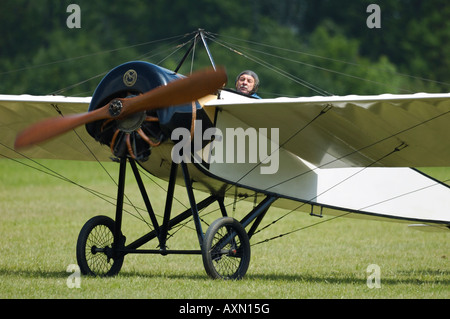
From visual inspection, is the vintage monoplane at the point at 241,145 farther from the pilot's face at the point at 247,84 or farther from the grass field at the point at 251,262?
the pilot's face at the point at 247,84

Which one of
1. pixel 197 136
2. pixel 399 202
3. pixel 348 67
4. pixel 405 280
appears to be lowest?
pixel 405 280

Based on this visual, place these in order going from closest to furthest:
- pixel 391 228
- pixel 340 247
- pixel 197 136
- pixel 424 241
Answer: pixel 197 136
pixel 340 247
pixel 424 241
pixel 391 228

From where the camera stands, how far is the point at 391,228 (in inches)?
700

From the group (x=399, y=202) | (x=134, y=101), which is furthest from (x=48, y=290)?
(x=399, y=202)

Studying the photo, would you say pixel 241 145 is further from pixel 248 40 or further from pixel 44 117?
pixel 248 40

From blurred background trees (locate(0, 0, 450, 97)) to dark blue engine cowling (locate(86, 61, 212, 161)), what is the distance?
3160 cm

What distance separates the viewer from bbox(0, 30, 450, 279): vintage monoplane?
27.7ft

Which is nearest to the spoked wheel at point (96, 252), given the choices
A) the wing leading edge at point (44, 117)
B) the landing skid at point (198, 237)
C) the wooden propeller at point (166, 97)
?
the landing skid at point (198, 237)

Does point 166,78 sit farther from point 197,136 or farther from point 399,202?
point 399,202

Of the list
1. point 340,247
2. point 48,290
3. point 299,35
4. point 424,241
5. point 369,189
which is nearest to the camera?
point 48,290

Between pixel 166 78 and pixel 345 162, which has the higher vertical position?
pixel 166 78

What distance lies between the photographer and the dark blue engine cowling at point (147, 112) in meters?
8.41

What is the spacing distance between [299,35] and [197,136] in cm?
4370
